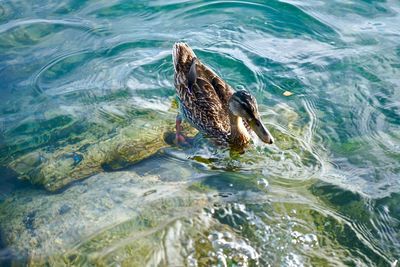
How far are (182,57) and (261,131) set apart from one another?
207 centimetres

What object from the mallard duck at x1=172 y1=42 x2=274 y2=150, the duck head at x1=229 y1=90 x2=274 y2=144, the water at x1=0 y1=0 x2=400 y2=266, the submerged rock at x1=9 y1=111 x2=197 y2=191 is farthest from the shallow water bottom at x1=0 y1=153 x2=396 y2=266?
the mallard duck at x1=172 y1=42 x2=274 y2=150

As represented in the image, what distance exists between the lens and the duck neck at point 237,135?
7.21 meters

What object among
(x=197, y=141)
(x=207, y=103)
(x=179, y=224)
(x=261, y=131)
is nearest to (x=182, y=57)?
(x=207, y=103)

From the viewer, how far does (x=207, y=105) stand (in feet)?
24.6

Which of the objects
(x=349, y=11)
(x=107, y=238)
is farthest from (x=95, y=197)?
(x=349, y=11)

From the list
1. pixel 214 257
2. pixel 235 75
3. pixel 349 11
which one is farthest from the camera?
pixel 349 11

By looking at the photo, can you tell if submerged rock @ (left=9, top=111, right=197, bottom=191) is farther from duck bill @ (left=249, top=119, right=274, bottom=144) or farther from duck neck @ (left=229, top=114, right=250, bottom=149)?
duck bill @ (left=249, top=119, right=274, bottom=144)

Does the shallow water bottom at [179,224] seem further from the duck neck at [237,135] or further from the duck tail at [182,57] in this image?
the duck tail at [182,57]

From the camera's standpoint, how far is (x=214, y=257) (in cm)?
521

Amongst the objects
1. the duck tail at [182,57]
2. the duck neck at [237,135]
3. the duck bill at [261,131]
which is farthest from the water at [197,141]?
the duck tail at [182,57]

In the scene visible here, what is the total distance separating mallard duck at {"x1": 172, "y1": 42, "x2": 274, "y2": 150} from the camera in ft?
23.8

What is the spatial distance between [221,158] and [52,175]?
7.11 feet

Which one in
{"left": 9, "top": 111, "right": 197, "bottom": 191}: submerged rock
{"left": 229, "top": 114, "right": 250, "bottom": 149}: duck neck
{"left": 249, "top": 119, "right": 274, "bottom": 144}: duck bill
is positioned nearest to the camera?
{"left": 249, "top": 119, "right": 274, "bottom": 144}: duck bill

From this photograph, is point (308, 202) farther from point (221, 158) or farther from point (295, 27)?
point (295, 27)
